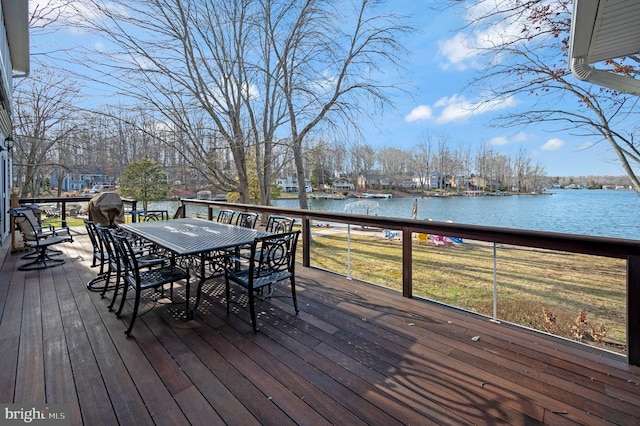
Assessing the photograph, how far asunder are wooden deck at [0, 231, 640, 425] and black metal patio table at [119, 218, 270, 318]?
63 centimetres

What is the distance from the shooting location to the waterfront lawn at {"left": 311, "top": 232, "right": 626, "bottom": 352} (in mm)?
3467

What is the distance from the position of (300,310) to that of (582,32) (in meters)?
3.57

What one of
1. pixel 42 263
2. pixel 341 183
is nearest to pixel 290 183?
pixel 341 183

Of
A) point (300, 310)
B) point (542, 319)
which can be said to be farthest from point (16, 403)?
point (542, 319)

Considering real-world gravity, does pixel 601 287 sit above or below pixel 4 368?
below

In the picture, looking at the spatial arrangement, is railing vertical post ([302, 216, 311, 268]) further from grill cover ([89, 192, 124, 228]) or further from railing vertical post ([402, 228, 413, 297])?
grill cover ([89, 192, 124, 228])

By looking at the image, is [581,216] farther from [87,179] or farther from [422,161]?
[87,179]

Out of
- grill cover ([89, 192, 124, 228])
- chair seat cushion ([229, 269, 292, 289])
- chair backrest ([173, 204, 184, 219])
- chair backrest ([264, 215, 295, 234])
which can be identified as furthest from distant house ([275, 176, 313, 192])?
chair seat cushion ([229, 269, 292, 289])

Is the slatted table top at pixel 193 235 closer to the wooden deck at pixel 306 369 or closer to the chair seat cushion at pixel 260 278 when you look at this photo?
the chair seat cushion at pixel 260 278

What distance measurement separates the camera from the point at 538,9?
17.1 feet

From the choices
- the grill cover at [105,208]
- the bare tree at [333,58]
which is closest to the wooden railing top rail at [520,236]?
the grill cover at [105,208]

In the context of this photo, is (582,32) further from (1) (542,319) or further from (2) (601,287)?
(2) (601,287)

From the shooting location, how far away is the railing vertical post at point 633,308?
194cm

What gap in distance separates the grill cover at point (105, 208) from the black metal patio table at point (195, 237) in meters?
1.51
